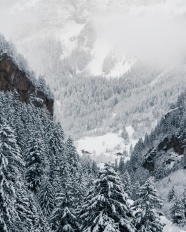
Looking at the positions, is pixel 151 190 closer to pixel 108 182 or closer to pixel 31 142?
pixel 108 182

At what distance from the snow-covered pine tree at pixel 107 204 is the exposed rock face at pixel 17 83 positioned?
93.4 meters

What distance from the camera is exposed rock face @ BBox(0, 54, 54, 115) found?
4852 inches

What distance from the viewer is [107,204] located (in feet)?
95.2

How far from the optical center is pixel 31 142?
6538cm

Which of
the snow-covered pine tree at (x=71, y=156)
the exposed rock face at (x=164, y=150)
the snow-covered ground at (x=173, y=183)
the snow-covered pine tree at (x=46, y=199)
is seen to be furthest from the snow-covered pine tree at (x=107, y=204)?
the exposed rock face at (x=164, y=150)

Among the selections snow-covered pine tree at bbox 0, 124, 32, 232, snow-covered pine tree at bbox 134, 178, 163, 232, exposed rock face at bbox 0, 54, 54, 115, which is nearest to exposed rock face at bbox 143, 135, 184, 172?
exposed rock face at bbox 0, 54, 54, 115

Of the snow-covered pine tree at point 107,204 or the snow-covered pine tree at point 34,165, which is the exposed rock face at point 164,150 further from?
the snow-covered pine tree at point 107,204

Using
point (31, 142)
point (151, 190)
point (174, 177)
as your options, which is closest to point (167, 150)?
point (174, 177)

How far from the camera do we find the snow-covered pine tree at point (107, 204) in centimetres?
2869

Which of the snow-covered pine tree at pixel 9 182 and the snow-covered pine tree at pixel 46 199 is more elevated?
the snow-covered pine tree at pixel 46 199

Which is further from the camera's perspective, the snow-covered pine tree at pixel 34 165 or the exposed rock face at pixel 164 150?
the exposed rock face at pixel 164 150

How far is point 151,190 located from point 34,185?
30455 mm

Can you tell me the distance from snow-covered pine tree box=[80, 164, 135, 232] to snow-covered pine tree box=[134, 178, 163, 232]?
245 inches

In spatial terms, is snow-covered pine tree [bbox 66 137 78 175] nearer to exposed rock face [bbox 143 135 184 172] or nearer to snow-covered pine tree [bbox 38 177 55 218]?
snow-covered pine tree [bbox 38 177 55 218]
